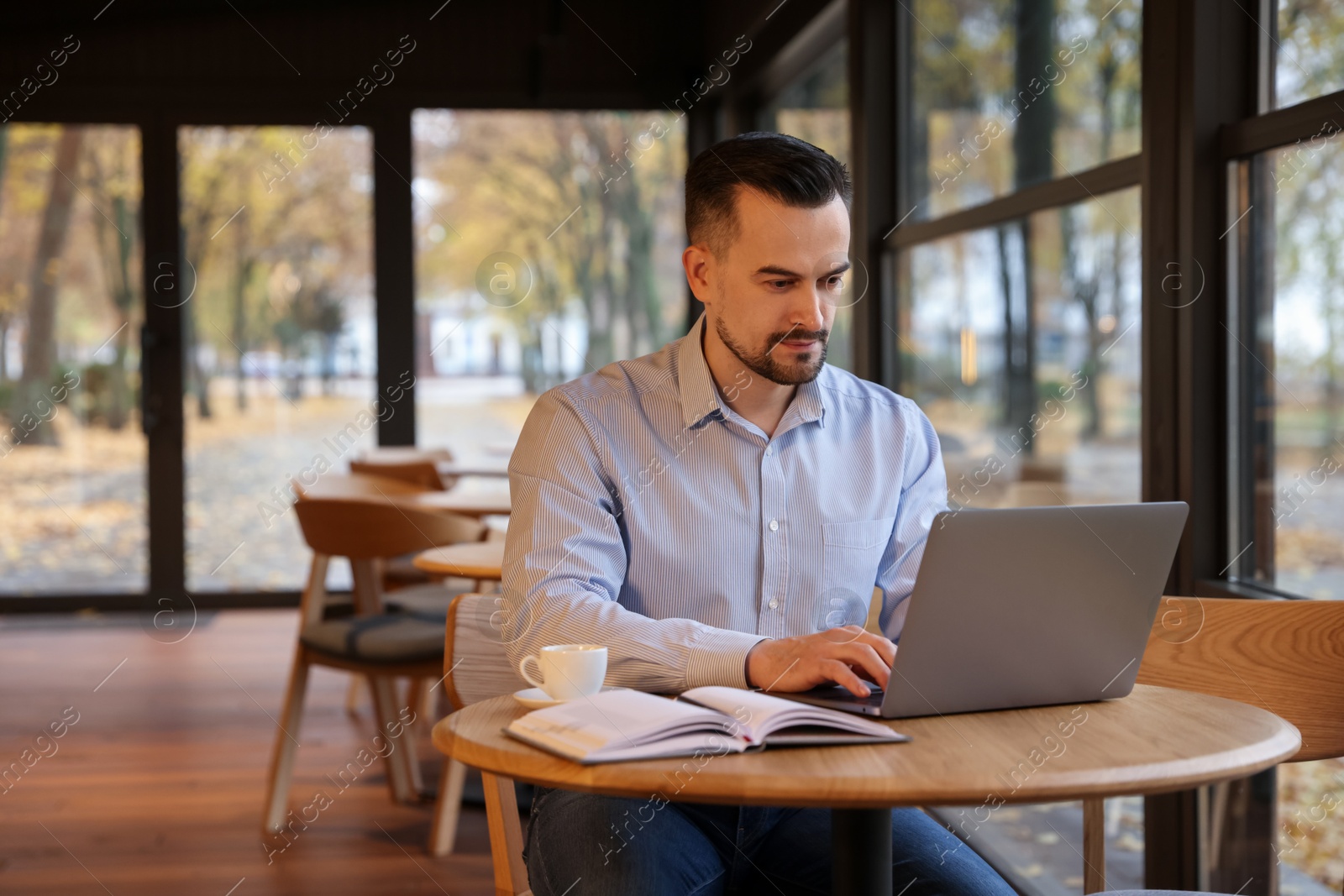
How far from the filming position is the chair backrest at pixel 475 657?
1.57 meters

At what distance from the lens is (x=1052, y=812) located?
2840 millimetres

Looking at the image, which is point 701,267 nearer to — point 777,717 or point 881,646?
point 881,646

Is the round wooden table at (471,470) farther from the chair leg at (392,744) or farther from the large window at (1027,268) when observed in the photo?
the large window at (1027,268)

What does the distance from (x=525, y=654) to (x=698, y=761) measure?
0.47 m

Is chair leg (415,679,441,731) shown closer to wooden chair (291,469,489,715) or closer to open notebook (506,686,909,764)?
wooden chair (291,469,489,715)

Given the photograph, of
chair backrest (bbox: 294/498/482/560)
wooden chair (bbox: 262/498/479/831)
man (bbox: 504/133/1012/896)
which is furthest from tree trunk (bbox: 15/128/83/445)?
man (bbox: 504/133/1012/896)

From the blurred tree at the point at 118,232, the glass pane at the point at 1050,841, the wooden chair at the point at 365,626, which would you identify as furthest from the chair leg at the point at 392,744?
the blurred tree at the point at 118,232

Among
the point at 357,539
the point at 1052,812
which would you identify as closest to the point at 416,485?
the point at 357,539

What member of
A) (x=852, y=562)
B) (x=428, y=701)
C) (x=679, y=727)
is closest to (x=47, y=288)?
(x=428, y=701)

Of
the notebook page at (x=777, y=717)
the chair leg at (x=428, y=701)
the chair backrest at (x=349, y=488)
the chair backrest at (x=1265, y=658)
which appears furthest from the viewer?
the chair leg at (x=428, y=701)

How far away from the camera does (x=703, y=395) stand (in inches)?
67.1

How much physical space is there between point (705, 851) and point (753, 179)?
2.72ft

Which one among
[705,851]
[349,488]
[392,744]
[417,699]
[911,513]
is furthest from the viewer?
[417,699]

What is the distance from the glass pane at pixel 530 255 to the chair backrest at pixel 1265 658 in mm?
5073
